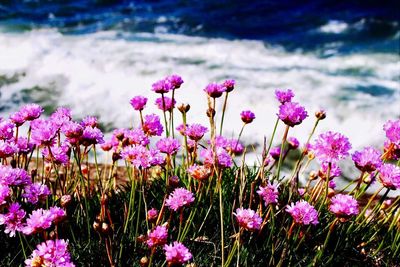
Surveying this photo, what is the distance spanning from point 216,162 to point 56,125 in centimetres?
62

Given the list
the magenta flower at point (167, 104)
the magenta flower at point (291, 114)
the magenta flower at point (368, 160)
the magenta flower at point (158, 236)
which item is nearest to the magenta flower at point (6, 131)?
the magenta flower at point (167, 104)

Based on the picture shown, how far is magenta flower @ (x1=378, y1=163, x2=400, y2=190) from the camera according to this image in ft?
7.16

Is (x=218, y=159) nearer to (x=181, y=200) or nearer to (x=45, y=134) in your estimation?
(x=181, y=200)

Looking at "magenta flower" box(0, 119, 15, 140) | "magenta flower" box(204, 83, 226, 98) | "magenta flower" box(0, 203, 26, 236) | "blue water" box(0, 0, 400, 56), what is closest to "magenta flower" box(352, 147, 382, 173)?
"magenta flower" box(204, 83, 226, 98)

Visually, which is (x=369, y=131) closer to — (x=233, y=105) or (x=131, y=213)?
(x=233, y=105)

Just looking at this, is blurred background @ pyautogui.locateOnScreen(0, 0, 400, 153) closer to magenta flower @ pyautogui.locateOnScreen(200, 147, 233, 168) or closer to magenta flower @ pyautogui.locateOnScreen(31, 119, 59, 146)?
magenta flower @ pyautogui.locateOnScreen(200, 147, 233, 168)

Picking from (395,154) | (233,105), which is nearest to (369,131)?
(233,105)

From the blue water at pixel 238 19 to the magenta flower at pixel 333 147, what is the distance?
7.55 m

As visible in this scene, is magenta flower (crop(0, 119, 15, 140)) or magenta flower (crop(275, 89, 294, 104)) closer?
magenta flower (crop(0, 119, 15, 140))

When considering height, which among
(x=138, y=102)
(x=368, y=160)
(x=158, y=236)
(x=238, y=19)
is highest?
(x=138, y=102)

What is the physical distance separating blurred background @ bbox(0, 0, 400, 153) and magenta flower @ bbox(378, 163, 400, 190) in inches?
151

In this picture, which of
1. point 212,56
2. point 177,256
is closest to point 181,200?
point 177,256

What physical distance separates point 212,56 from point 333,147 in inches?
270

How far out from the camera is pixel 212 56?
29.0 feet
